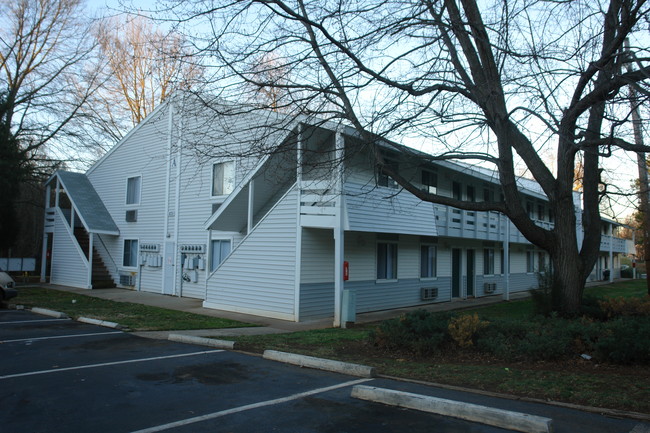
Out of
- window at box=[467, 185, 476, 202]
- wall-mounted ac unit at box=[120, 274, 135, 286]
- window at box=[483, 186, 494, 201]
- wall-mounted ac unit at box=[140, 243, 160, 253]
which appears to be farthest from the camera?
window at box=[483, 186, 494, 201]

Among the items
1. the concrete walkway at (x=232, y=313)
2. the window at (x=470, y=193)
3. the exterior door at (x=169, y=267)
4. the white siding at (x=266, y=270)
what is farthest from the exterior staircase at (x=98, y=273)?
the window at (x=470, y=193)

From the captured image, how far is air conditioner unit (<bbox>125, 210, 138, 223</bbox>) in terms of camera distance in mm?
23837

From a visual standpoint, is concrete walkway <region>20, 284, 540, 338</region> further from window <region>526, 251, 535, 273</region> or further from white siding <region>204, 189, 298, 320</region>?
window <region>526, 251, 535, 273</region>

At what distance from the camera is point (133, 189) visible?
24.4 metres

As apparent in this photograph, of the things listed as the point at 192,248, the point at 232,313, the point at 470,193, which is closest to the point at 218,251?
the point at 192,248

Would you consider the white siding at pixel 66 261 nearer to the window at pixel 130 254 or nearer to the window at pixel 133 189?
the window at pixel 130 254

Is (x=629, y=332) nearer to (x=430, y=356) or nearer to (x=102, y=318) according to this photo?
(x=430, y=356)

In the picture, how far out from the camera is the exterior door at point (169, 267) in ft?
71.0

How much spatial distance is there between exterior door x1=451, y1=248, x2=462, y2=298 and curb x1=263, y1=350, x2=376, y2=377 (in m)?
15.7

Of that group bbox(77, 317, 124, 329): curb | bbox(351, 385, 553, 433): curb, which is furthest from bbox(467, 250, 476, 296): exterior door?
bbox(351, 385, 553, 433): curb

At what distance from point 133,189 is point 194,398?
19.5m

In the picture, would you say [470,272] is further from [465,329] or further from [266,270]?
[465,329]

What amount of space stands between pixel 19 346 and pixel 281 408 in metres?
6.69

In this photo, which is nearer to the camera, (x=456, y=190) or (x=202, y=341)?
(x=202, y=341)
